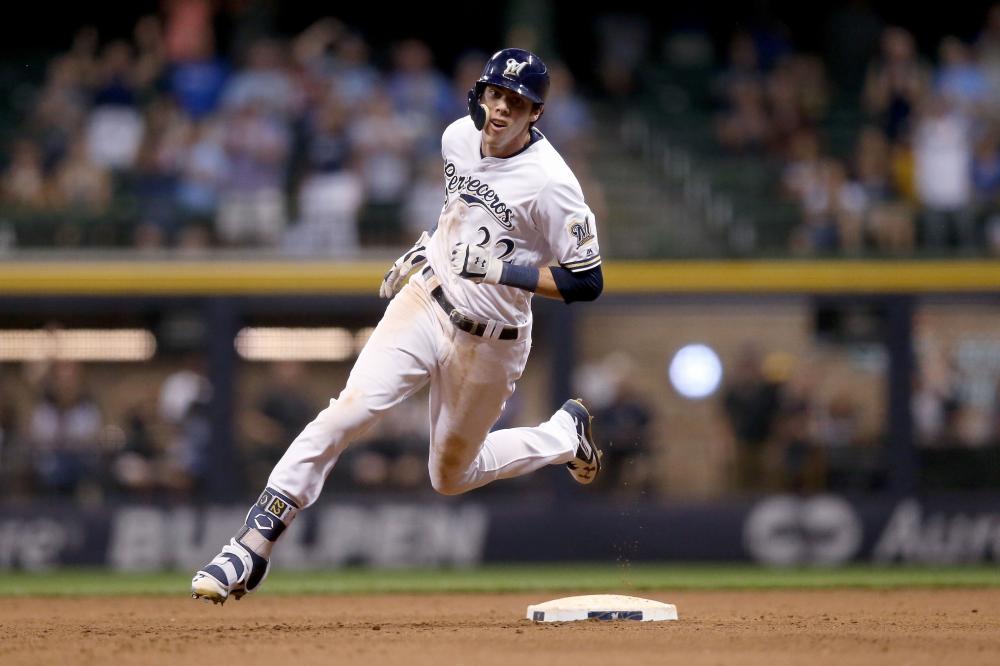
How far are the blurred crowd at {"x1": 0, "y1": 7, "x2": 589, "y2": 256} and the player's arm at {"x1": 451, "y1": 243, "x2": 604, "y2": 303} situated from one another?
652cm

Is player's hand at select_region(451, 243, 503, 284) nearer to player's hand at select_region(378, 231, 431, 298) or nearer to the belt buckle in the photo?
the belt buckle

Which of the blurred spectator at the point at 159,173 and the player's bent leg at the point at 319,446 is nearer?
the player's bent leg at the point at 319,446

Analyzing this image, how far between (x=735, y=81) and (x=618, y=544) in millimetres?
5242

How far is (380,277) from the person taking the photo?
12875mm

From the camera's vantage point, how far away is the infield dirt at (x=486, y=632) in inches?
233

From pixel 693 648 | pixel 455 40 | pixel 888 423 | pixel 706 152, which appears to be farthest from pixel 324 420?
pixel 455 40

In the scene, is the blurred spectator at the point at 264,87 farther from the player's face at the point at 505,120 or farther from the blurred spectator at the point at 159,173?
the player's face at the point at 505,120

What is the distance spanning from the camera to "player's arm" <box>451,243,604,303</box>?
649 centimetres

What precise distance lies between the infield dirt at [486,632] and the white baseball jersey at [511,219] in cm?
149

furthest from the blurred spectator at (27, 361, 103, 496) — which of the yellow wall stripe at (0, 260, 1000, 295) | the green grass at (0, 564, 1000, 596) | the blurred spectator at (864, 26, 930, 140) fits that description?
the blurred spectator at (864, 26, 930, 140)

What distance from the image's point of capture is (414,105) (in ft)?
46.9

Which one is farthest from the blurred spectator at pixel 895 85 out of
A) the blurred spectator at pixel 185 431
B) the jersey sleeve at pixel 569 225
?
the jersey sleeve at pixel 569 225

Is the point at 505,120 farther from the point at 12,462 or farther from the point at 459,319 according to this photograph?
the point at 12,462

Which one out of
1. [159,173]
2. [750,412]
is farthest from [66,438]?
[750,412]
